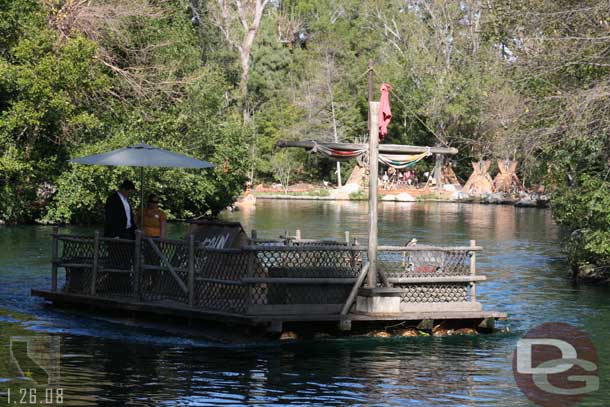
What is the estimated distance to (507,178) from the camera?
271ft

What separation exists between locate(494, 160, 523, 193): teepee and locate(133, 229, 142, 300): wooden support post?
64826mm

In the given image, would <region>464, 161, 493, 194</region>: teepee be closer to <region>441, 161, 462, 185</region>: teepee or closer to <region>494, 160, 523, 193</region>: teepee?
<region>494, 160, 523, 193</region>: teepee

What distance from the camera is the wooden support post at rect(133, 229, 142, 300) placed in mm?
19250

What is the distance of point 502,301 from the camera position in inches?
1000

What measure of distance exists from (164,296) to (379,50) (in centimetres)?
7000

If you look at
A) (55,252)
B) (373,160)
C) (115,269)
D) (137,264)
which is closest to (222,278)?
(137,264)

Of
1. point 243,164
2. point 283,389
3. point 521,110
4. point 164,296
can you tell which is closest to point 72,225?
point 243,164

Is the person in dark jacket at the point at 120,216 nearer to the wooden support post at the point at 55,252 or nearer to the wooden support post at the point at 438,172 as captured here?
the wooden support post at the point at 55,252

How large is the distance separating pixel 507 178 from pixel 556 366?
66.6m

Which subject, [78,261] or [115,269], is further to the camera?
[78,261]

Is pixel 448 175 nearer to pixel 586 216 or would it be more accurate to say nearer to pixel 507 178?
pixel 507 178

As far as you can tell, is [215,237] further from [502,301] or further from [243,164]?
[243,164]

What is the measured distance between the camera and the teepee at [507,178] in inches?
3233

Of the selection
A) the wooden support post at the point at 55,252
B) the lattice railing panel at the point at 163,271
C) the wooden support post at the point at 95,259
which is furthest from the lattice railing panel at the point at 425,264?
the wooden support post at the point at 55,252
